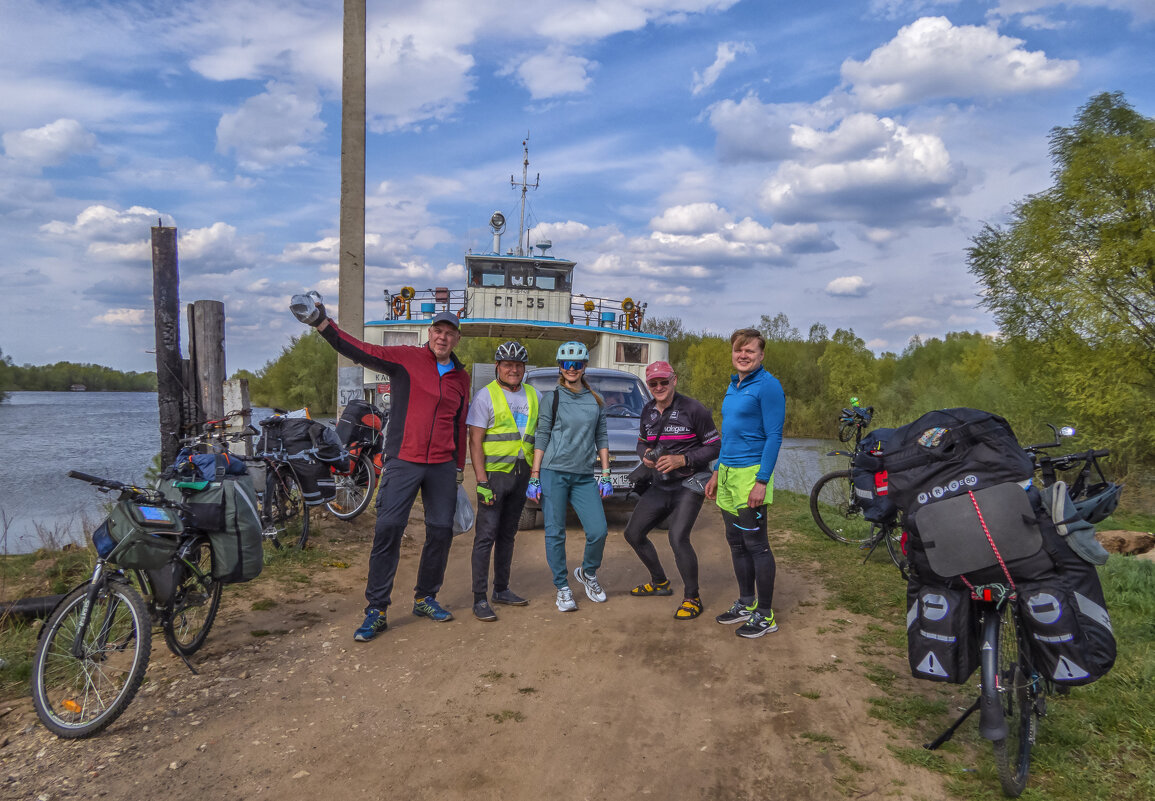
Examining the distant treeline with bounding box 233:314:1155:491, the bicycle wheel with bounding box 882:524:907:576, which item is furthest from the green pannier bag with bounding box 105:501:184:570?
the distant treeline with bounding box 233:314:1155:491

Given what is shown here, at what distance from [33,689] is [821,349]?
1660 inches

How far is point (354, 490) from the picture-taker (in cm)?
808

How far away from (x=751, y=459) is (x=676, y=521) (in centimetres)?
83

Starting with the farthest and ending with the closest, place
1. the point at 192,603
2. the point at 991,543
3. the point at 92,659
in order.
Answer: the point at 192,603, the point at 92,659, the point at 991,543

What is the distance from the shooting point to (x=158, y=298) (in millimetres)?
5926

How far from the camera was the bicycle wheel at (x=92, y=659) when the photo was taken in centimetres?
335

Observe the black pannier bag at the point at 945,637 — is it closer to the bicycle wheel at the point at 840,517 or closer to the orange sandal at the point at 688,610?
the orange sandal at the point at 688,610

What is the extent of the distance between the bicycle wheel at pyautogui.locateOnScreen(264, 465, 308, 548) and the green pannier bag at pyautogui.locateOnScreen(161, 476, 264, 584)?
267 centimetres

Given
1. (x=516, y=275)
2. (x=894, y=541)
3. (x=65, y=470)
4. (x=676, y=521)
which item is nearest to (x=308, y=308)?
(x=676, y=521)

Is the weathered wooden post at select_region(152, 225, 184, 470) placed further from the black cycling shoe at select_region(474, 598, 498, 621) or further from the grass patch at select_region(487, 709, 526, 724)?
the grass patch at select_region(487, 709, 526, 724)

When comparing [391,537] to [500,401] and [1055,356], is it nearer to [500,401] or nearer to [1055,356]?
[500,401]

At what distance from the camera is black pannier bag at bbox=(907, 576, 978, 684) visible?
2924 millimetres

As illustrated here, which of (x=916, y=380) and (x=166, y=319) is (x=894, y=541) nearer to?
(x=166, y=319)

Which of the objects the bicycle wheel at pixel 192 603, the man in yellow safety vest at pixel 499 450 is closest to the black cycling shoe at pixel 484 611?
the man in yellow safety vest at pixel 499 450
